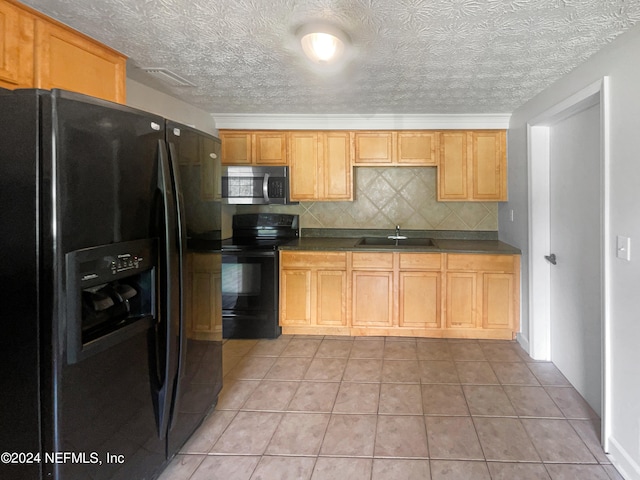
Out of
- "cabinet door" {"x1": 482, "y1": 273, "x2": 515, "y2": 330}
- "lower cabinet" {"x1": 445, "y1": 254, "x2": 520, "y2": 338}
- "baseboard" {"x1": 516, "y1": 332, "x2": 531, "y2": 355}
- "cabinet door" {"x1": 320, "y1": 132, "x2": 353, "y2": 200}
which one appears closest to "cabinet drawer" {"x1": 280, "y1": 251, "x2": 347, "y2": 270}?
"cabinet door" {"x1": 320, "y1": 132, "x2": 353, "y2": 200}

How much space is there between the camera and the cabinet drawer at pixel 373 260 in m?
3.55

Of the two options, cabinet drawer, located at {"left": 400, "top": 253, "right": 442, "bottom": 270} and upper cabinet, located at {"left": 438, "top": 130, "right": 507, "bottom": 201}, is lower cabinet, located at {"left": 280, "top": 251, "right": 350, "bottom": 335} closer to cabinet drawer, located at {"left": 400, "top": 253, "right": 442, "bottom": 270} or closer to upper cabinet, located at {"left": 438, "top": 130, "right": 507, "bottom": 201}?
cabinet drawer, located at {"left": 400, "top": 253, "right": 442, "bottom": 270}

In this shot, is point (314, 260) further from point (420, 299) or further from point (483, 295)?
point (483, 295)

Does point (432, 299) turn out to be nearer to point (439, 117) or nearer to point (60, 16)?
point (439, 117)

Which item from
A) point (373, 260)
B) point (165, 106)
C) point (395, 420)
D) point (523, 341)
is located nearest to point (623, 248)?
point (395, 420)

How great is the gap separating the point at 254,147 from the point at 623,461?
3649 millimetres

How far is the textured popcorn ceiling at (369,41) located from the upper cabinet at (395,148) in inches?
30.0

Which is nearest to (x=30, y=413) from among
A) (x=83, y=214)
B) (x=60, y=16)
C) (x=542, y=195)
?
(x=83, y=214)

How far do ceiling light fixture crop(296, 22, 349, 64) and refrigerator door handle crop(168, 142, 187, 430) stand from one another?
0.85 metres

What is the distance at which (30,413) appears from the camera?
3.84 ft

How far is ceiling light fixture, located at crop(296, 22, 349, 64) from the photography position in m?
1.79

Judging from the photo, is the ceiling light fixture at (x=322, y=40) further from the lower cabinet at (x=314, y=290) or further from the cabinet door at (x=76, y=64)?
the lower cabinet at (x=314, y=290)

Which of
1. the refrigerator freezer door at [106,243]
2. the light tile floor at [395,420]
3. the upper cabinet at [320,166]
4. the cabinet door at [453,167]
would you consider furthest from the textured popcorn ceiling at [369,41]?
the light tile floor at [395,420]

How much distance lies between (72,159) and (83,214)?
18 cm
